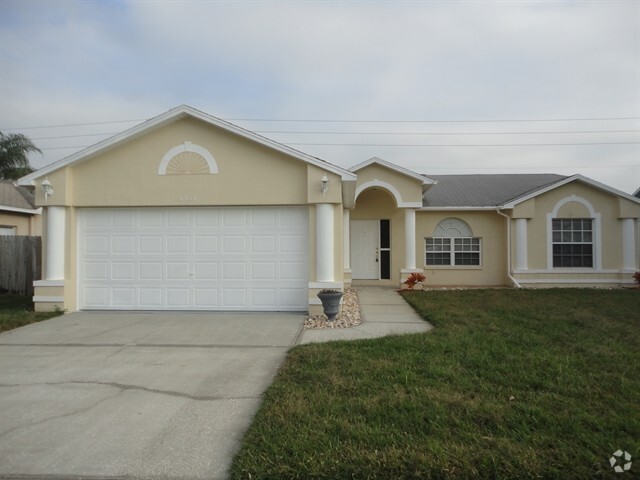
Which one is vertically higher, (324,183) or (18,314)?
(324,183)

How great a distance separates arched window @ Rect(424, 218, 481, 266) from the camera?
15891 millimetres

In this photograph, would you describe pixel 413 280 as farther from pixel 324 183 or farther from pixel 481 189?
pixel 324 183

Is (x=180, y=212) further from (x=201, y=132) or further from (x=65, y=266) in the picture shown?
(x=65, y=266)

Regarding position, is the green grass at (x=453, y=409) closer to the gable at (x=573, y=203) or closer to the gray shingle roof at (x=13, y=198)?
the gable at (x=573, y=203)

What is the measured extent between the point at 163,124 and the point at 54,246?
3.85 m

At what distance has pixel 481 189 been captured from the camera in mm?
17172

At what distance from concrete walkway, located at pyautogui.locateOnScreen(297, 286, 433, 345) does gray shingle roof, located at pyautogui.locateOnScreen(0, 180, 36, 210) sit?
51.6ft

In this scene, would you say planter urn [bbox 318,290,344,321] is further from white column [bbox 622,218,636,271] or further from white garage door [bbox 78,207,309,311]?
white column [bbox 622,218,636,271]

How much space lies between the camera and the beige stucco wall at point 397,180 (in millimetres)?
14812

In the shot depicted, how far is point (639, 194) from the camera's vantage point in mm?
17094

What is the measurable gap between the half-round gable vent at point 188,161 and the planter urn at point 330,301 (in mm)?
3902

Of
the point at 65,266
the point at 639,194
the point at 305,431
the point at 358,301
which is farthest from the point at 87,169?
the point at 639,194

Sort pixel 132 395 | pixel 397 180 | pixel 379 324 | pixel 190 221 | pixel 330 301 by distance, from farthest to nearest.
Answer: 1. pixel 397 180
2. pixel 190 221
3. pixel 330 301
4. pixel 379 324
5. pixel 132 395

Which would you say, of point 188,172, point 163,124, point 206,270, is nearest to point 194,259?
point 206,270
